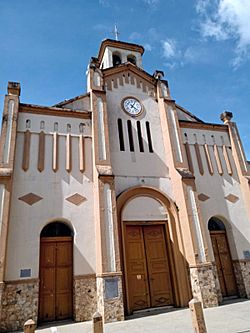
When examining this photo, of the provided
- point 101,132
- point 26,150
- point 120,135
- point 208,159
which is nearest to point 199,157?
point 208,159

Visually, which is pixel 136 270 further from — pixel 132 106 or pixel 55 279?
pixel 132 106

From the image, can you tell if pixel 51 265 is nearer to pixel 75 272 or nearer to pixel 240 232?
pixel 75 272

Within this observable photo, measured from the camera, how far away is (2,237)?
8680 millimetres

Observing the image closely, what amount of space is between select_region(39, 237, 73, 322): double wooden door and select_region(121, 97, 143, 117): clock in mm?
7197

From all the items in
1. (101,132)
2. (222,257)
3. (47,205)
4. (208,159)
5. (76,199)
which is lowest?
(222,257)

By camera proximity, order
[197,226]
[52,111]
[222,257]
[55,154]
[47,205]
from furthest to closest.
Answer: [222,257]
[52,111]
[55,154]
[197,226]
[47,205]

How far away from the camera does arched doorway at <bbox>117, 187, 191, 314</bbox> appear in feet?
32.3

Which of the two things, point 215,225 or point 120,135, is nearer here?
point 120,135

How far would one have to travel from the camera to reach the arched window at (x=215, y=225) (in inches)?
491

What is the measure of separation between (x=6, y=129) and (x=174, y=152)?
313 inches

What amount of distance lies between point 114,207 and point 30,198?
3470 millimetres

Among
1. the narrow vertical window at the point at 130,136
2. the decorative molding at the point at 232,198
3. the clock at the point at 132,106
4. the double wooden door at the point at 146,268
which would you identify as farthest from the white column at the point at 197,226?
the clock at the point at 132,106

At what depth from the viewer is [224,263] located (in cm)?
1170

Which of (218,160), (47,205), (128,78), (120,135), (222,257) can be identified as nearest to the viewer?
(47,205)
